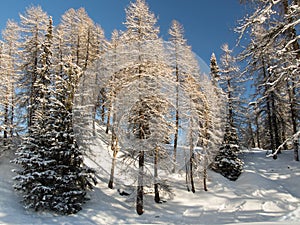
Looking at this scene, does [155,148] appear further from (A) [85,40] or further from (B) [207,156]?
(A) [85,40]

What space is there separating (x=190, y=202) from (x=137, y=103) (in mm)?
9169

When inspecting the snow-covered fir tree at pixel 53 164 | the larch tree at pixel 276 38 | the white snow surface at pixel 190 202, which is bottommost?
the white snow surface at pixel 190 202

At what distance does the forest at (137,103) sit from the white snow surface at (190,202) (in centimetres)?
61

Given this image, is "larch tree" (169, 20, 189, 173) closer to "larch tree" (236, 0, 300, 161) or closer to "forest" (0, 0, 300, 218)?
"forest" (0, 0, 300, 218)

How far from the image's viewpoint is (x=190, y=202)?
16.7m

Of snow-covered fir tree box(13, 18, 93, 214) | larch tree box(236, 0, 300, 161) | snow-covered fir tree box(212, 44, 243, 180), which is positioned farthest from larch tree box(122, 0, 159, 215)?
snow-covered fir tree box(212, 44, 243, 180)

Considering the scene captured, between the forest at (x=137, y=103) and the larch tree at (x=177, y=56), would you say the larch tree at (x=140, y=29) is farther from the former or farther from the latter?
the larch tree at (x=177, y=56)

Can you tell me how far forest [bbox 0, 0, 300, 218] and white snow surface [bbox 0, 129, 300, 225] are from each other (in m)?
0.61

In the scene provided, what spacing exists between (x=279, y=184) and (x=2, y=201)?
18529 mm

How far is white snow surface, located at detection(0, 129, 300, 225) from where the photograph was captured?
41.0 ft

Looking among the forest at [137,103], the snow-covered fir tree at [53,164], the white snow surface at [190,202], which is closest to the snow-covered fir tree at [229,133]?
the forest at [137,103]

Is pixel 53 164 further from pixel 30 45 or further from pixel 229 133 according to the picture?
pixel 229 133

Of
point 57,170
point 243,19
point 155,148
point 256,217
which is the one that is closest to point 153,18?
point 155,148

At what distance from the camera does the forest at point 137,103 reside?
7.09 m
